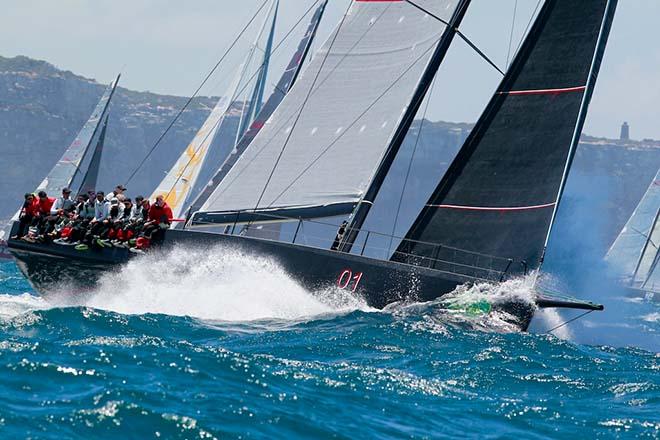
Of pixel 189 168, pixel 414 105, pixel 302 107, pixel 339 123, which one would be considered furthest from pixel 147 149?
pixel 414 105

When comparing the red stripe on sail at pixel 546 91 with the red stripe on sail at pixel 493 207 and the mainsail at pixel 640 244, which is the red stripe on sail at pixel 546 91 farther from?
the mainsail at pixel 640 244

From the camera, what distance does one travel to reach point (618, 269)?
54.9 meters

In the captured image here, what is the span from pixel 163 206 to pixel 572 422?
7.45 m

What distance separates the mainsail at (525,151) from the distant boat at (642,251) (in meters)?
41.0

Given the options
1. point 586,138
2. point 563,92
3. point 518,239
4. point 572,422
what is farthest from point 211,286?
point 586,138

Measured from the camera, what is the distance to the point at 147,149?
104375 millimetres

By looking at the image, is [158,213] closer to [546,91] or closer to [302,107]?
[302,107]

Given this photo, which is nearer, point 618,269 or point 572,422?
point 572,422

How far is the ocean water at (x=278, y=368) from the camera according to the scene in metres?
7.23

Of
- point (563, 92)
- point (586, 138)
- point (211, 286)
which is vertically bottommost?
point (211, 286)

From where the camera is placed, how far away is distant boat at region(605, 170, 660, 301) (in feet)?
176

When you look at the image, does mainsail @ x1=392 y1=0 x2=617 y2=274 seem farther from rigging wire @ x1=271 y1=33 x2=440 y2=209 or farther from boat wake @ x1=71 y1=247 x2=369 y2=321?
boat wake @ x1=71 y1=247 x2=369 y2=321

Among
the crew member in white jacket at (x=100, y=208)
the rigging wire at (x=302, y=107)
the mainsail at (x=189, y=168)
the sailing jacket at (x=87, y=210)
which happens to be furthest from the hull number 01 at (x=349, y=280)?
the mainsail at (x=189, y=168)

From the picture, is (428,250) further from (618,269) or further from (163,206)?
(618,269)
